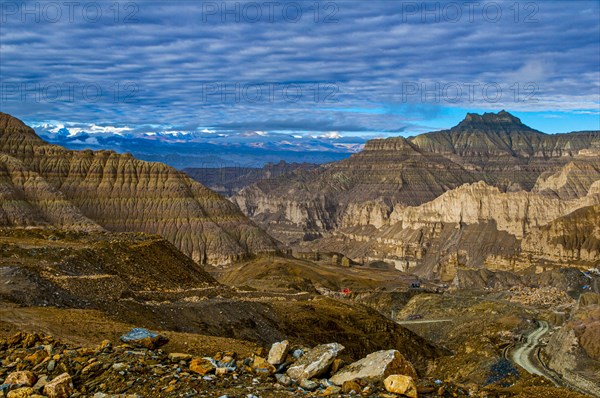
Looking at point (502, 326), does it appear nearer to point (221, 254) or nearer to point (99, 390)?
point (99, 390)

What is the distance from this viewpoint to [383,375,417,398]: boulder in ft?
56.7

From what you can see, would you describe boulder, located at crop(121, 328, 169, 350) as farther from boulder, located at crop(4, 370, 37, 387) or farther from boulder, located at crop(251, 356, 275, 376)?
boulder, located at crop(251, 356, 275, 376)

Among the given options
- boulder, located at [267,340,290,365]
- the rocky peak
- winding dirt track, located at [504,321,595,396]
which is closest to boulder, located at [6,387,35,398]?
boulder, located at [267,340,290,365]

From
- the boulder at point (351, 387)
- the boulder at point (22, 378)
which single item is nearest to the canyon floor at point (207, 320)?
the boulder at point (351, 387)

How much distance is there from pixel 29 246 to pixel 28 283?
17.8m

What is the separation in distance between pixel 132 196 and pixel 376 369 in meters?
148

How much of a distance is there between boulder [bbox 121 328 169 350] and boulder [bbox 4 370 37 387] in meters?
3.88

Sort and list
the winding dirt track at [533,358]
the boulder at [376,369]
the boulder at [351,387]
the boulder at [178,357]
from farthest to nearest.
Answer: the winding dirt track at [533,358] → the boulder at [178,357] → the boulder at [376,369] → the boulder at [351,387]

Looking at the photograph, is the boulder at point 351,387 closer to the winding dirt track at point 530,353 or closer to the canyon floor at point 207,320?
the canyon floor at point 207,320

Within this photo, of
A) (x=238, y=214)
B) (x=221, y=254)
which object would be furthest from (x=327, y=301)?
(x=238, y=214)

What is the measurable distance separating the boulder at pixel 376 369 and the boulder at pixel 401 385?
1.83 feet

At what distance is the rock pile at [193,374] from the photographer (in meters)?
17.4

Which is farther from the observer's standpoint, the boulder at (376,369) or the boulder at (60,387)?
the boulder at (376,369)

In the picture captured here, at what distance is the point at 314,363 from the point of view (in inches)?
744
